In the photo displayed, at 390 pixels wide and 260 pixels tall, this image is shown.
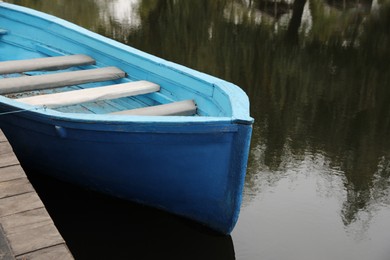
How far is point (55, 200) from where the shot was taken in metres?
4.50

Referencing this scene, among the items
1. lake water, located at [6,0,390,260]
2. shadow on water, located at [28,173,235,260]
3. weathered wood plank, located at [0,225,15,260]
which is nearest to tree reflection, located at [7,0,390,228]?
lake water, located at [6,0,390,260]

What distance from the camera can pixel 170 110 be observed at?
410cm

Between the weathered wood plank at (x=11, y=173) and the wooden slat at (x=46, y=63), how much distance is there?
2231mm

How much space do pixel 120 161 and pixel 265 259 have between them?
4.17 ft

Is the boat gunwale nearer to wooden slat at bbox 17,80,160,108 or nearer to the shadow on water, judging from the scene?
wooden slat at bbox 17,80,160,108

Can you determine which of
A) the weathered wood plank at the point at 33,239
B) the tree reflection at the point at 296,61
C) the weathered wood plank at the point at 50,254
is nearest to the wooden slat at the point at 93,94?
the tree reflection at the point at 296,61

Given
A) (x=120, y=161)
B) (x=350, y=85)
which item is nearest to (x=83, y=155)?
(x=120, y=161)

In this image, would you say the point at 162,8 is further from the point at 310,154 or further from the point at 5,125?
the point at 5,125

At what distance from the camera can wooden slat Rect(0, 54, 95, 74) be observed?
5.11 metres

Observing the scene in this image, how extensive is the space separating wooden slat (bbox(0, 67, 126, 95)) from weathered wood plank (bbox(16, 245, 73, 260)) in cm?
247

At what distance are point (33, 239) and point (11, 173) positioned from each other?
2.22 feet

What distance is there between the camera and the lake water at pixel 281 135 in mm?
4113

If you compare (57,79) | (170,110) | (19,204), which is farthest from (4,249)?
(57,79)

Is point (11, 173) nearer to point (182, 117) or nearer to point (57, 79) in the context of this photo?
point (182, 117)
